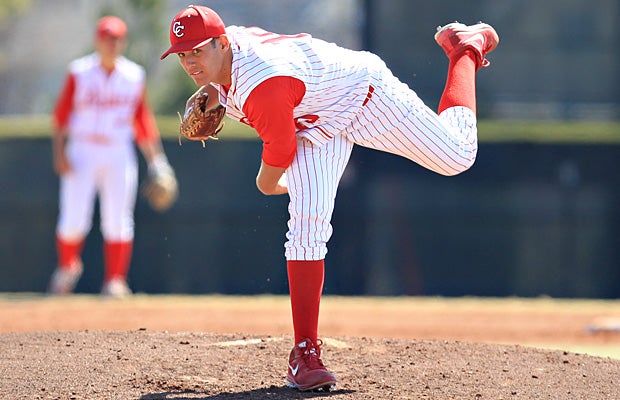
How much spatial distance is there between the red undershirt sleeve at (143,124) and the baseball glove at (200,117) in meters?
4.85

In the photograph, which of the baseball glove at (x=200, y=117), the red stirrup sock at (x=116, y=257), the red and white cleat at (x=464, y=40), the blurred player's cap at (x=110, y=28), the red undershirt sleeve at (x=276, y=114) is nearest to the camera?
the red undershirt sleeve at (x=276, y=114)

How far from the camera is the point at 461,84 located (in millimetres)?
4348

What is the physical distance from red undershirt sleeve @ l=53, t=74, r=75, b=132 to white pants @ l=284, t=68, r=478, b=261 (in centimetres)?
528

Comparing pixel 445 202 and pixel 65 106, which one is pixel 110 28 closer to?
pixel 65 106

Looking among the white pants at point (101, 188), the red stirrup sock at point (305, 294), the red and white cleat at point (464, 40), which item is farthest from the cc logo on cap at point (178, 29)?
the white pants at point (101, 188)

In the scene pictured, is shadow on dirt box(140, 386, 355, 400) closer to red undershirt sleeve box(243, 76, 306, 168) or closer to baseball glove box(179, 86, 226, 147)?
red undershirt sleeve box(243, 76, 306, 168)

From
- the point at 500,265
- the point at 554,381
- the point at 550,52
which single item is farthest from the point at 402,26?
the point at 554,381

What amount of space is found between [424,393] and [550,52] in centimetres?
611

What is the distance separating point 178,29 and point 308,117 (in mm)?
602

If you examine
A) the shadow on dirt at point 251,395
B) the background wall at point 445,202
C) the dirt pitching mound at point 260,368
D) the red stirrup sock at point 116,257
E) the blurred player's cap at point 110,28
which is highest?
the blurred player's cap at point 110,28

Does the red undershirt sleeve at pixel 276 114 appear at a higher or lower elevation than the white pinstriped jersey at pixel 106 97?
lower

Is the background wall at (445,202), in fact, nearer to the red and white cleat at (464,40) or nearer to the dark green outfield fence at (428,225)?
the dark green outfield fence at (428,225)

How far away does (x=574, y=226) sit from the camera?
30.6 feet

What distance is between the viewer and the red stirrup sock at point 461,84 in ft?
14.1
